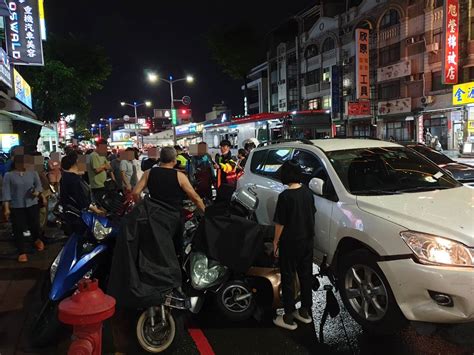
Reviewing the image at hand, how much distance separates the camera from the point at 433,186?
15.3ft

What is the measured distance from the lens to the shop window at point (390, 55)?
32.1 m

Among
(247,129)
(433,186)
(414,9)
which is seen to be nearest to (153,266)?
(433,186)

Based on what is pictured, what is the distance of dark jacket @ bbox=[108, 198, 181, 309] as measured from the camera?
3.49m

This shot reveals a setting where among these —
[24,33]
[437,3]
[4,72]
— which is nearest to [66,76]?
[24,33]

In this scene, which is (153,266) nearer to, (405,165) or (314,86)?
(405,165)

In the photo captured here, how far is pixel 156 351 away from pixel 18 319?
1769mm

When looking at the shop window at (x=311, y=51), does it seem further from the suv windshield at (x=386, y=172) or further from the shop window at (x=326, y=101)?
the suv windshield at (x=386, y=172)

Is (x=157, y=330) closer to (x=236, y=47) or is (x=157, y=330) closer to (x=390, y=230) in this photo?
(x=390, y=230)

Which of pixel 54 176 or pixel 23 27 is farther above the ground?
pixel 23 27

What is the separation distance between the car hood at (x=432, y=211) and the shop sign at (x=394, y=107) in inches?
1125

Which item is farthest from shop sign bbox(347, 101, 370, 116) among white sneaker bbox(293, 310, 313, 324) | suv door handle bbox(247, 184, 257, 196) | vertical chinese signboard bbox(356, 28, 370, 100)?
white sneaker bbox(293, 310, 313, 324)

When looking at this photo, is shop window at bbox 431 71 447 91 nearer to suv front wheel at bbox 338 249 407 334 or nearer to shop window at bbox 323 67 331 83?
shop window at bbox 323 67 331 83

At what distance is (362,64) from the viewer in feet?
104

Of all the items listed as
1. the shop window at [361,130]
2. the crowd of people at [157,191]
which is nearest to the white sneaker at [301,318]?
the crowd of people at [157,191]
